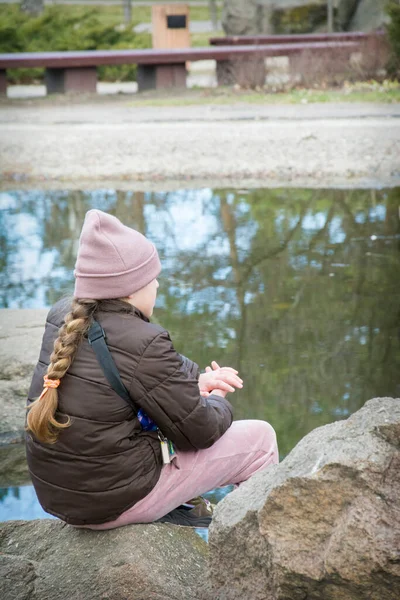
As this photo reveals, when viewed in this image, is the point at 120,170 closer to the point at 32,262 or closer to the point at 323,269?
the point at 32,262

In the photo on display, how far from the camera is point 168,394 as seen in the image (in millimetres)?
2311

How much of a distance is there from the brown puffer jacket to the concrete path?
22.6 ft

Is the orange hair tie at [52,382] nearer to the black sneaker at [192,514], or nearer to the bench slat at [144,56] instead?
the black sneaker at [192,514]

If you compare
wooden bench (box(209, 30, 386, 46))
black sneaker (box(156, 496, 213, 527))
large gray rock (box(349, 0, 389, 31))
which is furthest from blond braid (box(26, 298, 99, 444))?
large gray rock (box(349, 0, 389, 31))

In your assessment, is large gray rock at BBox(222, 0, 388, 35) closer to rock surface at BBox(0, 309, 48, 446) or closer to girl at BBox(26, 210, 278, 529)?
rock surface at BBox(0, 309, 48, 446)

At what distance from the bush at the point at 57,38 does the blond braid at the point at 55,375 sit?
17.0 metres

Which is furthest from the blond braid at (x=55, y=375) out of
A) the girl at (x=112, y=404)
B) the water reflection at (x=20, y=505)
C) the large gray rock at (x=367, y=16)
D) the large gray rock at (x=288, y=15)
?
A: the large gray rock at (x=288, y=15)

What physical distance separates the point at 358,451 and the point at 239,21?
20431 millimetres

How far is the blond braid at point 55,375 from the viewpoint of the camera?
7.47 ft

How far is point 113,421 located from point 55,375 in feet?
0.66

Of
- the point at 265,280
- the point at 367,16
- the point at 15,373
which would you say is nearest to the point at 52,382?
the point at 15,373

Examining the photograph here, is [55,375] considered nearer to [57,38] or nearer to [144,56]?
[144,56]

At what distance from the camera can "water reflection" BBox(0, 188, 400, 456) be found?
162 inches

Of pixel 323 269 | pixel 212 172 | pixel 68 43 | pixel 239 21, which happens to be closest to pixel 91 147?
pixel 212 172
